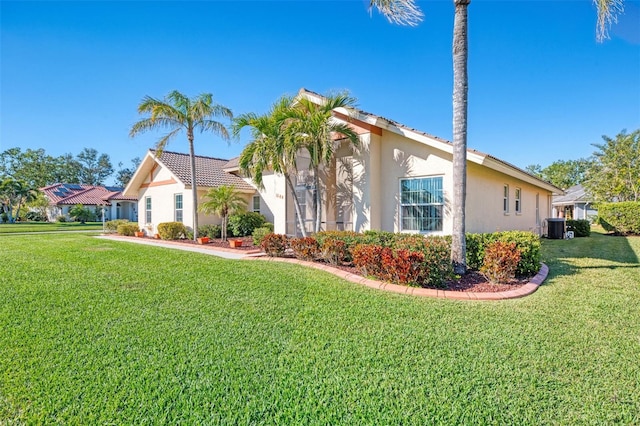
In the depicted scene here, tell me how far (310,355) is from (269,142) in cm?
891

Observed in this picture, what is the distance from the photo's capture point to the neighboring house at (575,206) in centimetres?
3788

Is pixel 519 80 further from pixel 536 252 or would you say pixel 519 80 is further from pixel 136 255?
pixel 136 255

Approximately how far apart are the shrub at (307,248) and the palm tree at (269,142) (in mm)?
2892

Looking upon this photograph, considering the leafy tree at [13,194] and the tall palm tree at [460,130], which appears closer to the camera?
the tall palm tree at [460,130]

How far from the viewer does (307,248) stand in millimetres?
10234

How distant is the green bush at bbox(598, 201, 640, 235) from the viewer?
2089cm

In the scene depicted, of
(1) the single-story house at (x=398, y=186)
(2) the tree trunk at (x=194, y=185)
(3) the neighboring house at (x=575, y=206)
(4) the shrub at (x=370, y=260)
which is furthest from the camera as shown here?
(3) the neighboring house at (x=575, y=206)

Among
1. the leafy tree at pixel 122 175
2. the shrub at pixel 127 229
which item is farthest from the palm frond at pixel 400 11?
the leafy tree at pixel 122 175

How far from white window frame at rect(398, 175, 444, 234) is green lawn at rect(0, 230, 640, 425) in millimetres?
4329

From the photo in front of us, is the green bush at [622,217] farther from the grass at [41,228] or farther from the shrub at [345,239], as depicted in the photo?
the grass at [41,228]

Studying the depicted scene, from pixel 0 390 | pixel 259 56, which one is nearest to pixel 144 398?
pixel 0 390

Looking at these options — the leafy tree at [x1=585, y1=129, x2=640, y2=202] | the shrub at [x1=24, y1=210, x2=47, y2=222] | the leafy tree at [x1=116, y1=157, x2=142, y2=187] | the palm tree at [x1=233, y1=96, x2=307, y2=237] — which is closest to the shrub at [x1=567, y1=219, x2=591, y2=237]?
the leafy tree at [x1=585, y1=129, x2=640, y2=202]

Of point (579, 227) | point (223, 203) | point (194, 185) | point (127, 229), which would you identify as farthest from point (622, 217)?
point (127, 229)

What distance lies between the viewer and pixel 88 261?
400 inches
